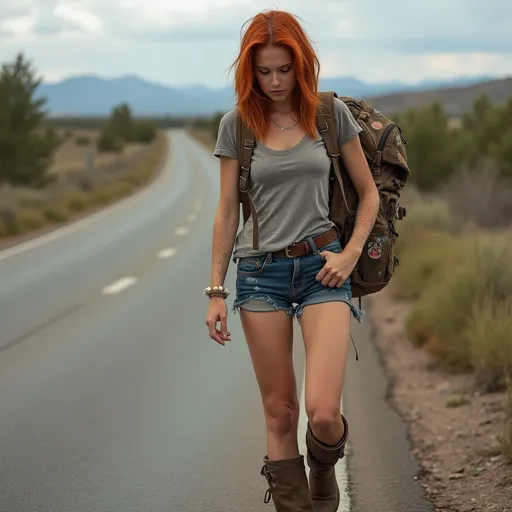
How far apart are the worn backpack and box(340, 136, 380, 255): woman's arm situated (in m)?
0.05

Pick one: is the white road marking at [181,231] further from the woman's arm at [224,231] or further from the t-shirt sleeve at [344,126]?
the t-shirt sleeve at [344,126]

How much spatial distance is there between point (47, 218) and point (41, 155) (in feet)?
110

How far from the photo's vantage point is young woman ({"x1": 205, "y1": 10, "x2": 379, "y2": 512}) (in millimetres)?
3826

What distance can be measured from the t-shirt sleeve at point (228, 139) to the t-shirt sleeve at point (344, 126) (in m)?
0.38

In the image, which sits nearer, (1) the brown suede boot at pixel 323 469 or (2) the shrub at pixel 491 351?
(1) the brown suede boot at pixel 323 469

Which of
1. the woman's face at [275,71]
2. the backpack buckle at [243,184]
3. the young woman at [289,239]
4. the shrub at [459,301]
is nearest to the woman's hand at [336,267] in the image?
the young woman at [289,239]

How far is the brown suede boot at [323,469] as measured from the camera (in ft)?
13.0

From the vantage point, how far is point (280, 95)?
3881 mm

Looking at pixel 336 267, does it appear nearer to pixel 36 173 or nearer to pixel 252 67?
pixel 252 67

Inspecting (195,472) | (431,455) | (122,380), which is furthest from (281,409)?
(122,380)

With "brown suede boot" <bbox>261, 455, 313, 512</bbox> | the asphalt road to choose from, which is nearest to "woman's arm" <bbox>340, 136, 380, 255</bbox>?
"brown suede boot" <bbox>261, 455, 313, 512</bbox>

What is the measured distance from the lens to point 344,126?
395 centimetres

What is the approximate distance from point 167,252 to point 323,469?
13.4 m

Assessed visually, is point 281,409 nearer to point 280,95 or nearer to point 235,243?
point 235,243
